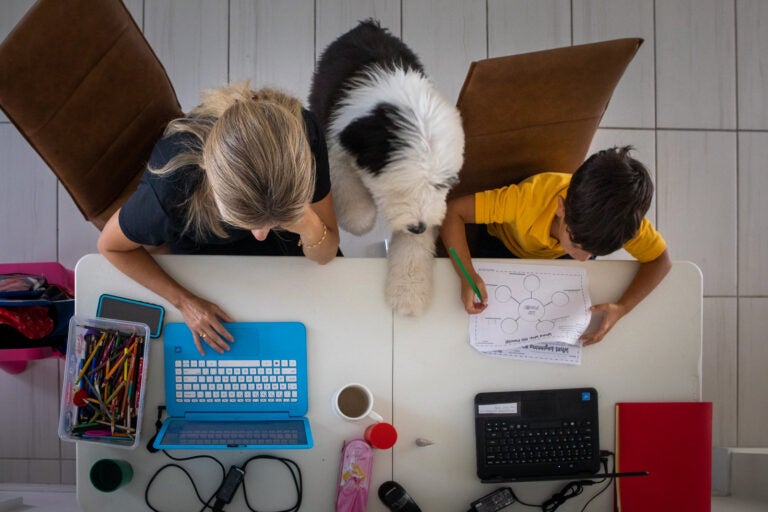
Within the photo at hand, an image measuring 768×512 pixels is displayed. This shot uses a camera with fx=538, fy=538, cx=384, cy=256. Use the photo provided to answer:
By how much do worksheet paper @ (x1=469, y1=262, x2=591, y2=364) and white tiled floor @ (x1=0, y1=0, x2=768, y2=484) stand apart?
618mm

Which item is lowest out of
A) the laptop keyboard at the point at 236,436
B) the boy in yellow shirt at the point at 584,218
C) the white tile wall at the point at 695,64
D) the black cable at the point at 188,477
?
the black cable at the point at 188,477

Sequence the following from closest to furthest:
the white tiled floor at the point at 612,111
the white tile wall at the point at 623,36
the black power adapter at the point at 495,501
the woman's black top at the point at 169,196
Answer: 1. the woman's black top at the point at 169,196
2. the black power adapter at the point at 495,501
3. the white tiled floor at the point at 612,111
4. the white tile wall at the point at 623,36

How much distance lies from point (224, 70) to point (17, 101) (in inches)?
32.6

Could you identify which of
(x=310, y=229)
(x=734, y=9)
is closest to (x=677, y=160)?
(x=734, y=9)

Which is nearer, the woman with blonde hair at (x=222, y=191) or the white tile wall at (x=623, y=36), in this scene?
the woman with blonde hair at (x=222, y=191)

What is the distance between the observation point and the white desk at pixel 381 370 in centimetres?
115

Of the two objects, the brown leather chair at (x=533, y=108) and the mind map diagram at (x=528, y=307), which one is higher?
the brown leather chair at (x=533, y=108)

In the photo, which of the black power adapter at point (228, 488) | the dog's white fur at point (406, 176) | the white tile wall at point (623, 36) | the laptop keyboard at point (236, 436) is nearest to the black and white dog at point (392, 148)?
the dog's white fur at point (406, 176)

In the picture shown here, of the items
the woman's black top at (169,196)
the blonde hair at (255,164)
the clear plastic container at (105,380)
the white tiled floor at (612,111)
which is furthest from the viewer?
the white tiled floor at (612,111)

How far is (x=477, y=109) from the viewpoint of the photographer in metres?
1.28

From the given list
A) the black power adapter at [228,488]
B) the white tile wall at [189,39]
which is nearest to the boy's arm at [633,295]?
the black power adapter at [228,488]

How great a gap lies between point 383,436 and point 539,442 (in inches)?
14.3

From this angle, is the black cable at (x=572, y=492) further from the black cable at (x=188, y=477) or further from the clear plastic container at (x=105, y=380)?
the clear plastic container at (x=105, y=380)

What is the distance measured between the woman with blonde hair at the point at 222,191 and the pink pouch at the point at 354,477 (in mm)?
352
